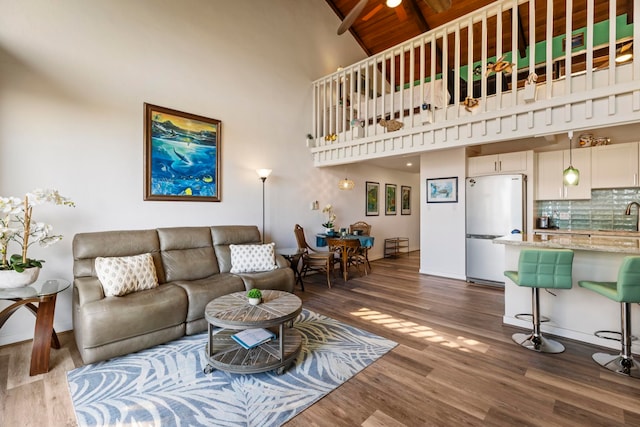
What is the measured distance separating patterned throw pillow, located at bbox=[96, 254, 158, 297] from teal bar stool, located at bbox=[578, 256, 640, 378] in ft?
13.0

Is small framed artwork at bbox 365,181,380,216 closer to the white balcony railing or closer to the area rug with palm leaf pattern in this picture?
the white balcony railing

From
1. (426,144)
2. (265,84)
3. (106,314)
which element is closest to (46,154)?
(106,314)

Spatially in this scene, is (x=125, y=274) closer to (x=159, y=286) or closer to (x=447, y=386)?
(x=159, y=286)

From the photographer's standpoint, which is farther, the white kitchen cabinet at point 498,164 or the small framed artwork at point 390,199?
the small framed artwork at point 390,199

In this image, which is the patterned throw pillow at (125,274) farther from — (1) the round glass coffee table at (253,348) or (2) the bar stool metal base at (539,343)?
(2) the bar stool metal base at (539,343)

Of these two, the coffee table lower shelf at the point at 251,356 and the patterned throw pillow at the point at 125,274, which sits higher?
the patterned throw pillow at the point at 125,274

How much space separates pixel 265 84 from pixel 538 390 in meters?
5.01

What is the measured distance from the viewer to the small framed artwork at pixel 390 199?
24.4 ft

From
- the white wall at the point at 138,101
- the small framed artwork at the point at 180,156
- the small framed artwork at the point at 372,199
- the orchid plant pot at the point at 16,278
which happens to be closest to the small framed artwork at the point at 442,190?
the small framed artwork at the point at 372,199

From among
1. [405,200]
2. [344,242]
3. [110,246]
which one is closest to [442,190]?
[344,242]

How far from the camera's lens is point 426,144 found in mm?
3852

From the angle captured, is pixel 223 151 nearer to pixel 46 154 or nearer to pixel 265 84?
pixel 265 84

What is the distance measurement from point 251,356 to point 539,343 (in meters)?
2.51

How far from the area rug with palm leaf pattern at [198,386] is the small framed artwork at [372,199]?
14.8ft
